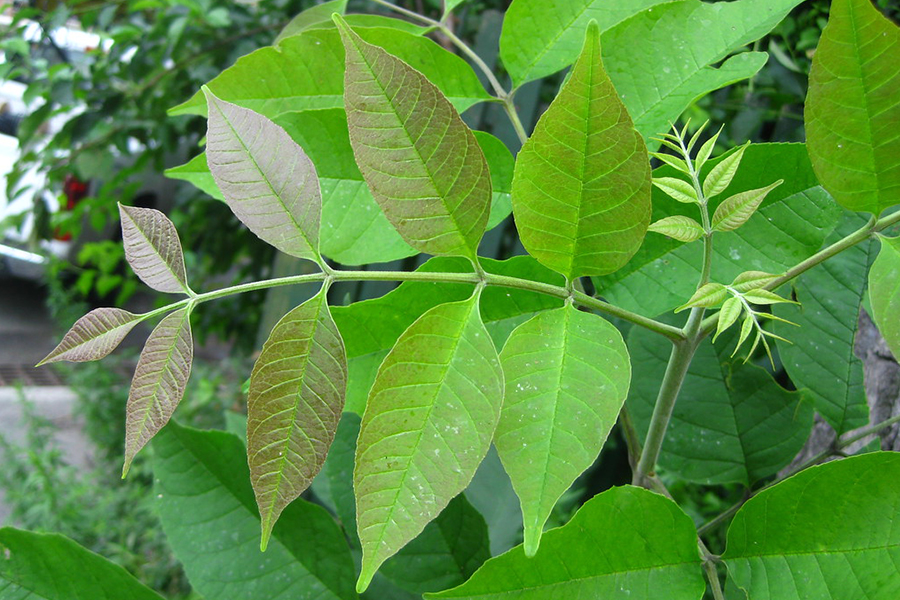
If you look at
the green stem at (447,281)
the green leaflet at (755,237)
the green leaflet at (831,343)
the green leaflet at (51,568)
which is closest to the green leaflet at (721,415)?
the green leaflet at (831,343)

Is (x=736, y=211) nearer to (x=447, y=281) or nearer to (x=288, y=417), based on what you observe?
(x=447, y=281)

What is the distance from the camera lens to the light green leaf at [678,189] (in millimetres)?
468

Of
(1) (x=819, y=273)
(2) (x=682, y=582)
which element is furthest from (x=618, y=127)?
(1) (x=819, y=273)

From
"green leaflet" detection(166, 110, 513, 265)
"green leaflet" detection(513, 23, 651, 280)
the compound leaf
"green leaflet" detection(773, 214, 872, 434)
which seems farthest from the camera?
"green leaflet" detection(773, 214, 872, 434)

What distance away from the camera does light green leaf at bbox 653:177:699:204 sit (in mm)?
468

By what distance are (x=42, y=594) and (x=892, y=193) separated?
2.33 feet

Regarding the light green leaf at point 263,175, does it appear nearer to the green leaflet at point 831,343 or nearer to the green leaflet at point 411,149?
the green leaflet at point 411,149

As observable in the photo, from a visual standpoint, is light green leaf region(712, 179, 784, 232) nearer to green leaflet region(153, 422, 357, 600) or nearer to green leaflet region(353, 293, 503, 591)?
green leaflet region(353, 293, 503, 591)

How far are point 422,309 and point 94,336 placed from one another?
225 mm

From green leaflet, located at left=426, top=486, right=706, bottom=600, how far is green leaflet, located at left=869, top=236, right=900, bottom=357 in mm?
170

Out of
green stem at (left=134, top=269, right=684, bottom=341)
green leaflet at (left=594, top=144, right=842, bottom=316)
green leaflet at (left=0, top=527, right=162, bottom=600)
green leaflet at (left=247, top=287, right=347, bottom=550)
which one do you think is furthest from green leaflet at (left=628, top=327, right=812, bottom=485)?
green leaflet at (left=0, top=527, right=162, bottom=600)

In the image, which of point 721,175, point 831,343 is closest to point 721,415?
point 831,343

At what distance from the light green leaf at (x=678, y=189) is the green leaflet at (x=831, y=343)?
0.28 meters

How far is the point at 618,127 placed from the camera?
389 millimetres
